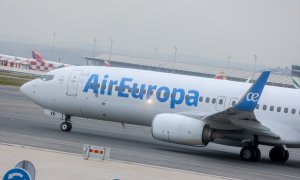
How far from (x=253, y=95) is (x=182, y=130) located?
3804mm

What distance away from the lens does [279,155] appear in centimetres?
3036

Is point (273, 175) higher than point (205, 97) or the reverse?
the reverse

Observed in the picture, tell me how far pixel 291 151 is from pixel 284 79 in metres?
66.1

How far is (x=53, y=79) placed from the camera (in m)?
34.5

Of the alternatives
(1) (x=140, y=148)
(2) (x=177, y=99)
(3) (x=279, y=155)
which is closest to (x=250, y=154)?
(3) (x=279, y=155)

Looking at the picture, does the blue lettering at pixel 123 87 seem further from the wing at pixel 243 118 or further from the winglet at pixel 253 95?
A: the winglet at pixel 253 95

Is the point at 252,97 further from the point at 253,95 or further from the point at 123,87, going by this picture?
the point at 123,87

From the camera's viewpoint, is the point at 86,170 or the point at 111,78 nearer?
the point at 86,170

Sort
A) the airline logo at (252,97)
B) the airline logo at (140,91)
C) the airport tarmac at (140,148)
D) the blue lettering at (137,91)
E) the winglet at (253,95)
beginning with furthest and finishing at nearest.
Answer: the blue lettering at (137,91), the airline logo at (140,91), the airline logo at (252,97), the winglet at (253,95), the airport tarmac at (140,148)

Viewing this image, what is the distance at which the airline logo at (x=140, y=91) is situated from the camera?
31.4 m

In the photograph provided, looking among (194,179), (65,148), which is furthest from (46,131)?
(194,179)

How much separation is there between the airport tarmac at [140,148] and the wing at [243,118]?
145cm

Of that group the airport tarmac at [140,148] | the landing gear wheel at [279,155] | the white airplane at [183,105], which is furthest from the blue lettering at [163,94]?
the landing gear wheel at [279,155]

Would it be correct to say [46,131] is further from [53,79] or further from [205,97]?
[205,97]
